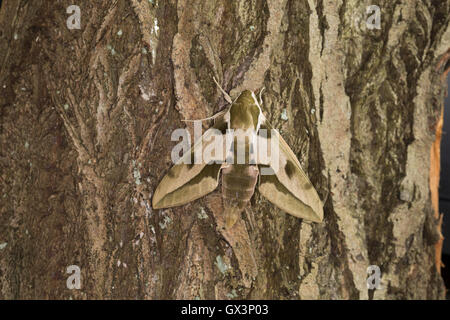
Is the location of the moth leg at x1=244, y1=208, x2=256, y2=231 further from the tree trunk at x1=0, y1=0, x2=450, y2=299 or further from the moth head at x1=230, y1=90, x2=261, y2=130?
the moth head at x1=230, y1=90, x2=261, y2=130

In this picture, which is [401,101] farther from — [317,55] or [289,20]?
[289,20]

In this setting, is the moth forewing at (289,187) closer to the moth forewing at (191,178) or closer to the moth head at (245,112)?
the moth head at (245,112)

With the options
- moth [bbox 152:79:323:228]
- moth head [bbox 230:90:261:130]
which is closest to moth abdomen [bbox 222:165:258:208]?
moth [bbox 152:79:323:228]

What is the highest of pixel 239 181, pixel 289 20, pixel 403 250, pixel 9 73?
pixel 289 20

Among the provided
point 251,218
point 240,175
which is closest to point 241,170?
point 240,175

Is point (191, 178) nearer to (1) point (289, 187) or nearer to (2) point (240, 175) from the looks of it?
(2) point (240, 175)

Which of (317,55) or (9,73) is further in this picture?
(9,73)
